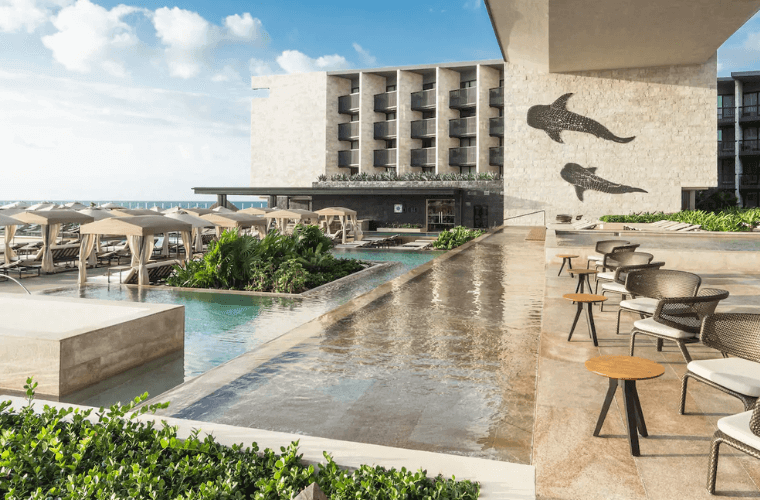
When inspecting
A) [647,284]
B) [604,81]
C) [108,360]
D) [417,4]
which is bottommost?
[108,360]

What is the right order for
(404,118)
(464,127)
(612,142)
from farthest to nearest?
(404,118) → (464,127) → (612,142)

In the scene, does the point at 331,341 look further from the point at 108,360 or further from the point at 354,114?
the point at 354,114

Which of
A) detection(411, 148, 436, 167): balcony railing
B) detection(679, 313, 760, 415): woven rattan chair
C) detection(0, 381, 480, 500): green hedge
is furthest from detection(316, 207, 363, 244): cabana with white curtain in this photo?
detection(0, 381, 480, 500): green hedge

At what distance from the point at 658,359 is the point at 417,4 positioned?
87.8 m

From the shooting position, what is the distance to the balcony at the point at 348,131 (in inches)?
1812

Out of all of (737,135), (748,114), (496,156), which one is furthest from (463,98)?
(748,114)

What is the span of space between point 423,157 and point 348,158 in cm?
655

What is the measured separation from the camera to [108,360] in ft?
20.2

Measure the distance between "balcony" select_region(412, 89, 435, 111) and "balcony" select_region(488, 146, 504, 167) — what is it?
19.2 feet

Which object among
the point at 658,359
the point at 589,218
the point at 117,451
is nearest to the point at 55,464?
the point at 117,451

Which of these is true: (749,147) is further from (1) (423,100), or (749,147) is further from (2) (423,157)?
(1) (423,100)

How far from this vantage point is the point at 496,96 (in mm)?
42438

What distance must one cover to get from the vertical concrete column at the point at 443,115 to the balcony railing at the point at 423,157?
71 centimetres

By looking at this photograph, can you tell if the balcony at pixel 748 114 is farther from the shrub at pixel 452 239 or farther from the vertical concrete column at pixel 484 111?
the shrub at pixel 452 239
